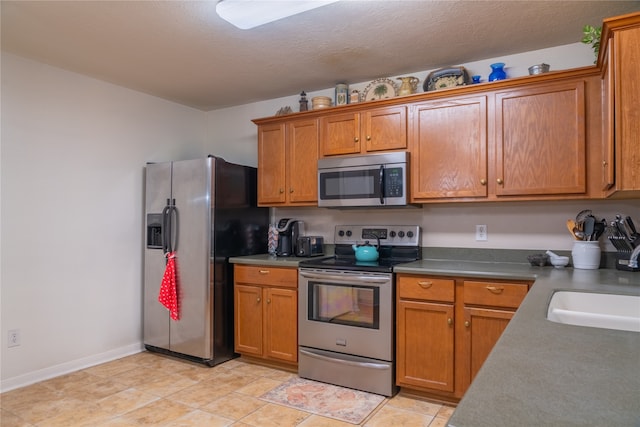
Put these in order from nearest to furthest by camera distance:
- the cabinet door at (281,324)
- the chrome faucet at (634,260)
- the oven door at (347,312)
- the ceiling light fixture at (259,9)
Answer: the ceiling light fixture at (259,9), the chrome faucet at (634,260), the oven door at (347,312), the cabinet door at (281,324)

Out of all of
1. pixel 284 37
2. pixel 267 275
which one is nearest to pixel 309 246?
pixel 267 275

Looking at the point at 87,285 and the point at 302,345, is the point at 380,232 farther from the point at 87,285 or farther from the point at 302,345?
the point at 87,285

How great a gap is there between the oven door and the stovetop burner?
0.35 ft

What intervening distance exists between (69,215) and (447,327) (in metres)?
2.94

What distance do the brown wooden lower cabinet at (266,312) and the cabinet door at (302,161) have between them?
0.65m

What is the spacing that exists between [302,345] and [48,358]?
75.5 inches

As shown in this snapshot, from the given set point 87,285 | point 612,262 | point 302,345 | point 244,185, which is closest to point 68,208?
point 87,285

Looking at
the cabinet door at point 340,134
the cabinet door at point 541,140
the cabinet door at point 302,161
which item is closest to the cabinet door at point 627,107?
the cabinet door at point 541,140

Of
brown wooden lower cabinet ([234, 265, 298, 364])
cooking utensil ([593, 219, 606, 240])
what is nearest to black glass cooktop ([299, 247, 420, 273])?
brown wooden lower cabinet ([234, 265, 298, 364])

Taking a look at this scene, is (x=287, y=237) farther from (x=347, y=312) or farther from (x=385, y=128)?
(x=385, y=128)

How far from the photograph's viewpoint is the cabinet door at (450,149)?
269 cm

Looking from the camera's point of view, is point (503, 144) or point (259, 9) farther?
point (503, 144)

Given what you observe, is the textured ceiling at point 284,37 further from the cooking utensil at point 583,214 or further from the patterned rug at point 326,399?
the patterned rug at point 326,399

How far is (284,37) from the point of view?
262 cm
